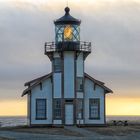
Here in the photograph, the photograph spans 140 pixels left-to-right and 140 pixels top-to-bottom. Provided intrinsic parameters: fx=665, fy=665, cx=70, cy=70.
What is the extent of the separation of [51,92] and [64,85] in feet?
5.62

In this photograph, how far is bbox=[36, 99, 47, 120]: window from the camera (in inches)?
2474

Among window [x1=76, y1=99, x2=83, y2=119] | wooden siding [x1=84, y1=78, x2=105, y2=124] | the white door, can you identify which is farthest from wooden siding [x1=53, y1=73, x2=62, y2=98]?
wooden siding [x1=84, y1=78, x2=105, y2=124]

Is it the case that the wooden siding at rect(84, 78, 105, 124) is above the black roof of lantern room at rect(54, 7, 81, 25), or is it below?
below

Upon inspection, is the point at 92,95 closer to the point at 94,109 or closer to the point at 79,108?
the point at 94,109

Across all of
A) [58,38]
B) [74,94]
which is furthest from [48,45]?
[74,94]

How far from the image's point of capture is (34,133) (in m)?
52.5

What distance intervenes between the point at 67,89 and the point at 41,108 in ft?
10.6

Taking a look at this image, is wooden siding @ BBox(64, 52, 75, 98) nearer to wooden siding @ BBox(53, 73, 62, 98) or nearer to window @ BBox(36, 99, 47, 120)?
wooden siding @ BBox(53, 73, 62, 98)

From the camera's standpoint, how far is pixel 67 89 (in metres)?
61.8

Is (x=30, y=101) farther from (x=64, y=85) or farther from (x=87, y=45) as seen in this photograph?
(x=87, y=45)

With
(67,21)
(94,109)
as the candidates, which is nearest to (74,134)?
(94,109)

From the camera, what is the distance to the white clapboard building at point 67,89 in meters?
61.9

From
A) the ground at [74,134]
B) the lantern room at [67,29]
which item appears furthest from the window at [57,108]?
the lantern room at [67,29]

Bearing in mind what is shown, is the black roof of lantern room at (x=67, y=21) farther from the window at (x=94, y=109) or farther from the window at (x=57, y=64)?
the window at (x=94, y=109)
